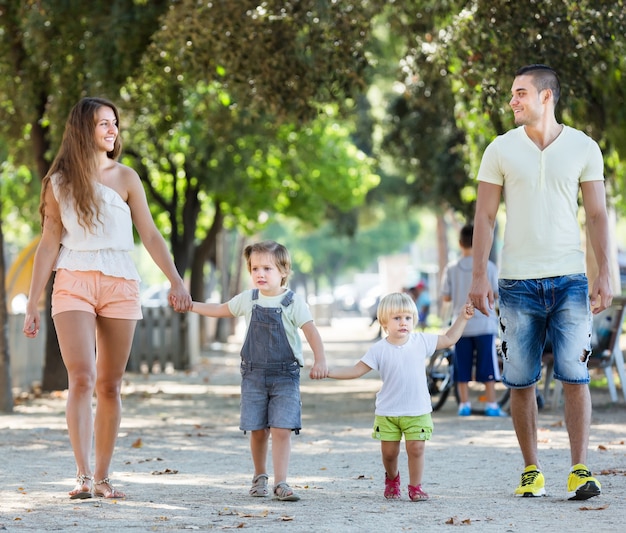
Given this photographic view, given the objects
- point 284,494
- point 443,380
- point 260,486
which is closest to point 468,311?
point 284,494

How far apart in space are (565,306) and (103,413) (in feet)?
8.30

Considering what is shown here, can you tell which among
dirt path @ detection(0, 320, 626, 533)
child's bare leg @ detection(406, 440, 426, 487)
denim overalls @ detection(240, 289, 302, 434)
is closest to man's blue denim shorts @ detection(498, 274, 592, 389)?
child's bare leg @ detection(406, 440, 426, 487)

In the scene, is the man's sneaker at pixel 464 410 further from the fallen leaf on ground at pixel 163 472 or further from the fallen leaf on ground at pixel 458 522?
the fallen leaf on ground at pixel 458 522

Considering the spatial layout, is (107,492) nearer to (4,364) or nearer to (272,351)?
(272,351)

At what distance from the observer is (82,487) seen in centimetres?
664

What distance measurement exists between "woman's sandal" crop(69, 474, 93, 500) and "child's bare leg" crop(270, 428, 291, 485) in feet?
3.24

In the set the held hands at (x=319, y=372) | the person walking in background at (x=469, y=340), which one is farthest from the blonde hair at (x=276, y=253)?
the person walking in background at (x=469, y=340)

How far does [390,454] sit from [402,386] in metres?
0.37

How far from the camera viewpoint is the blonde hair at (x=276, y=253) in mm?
6742

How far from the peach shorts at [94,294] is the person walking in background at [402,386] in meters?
1.17

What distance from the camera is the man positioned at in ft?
21.4

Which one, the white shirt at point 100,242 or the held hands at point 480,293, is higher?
the white shirt at point 100,242

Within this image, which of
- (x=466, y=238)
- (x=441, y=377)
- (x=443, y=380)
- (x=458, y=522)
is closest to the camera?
(x=458, y=522)

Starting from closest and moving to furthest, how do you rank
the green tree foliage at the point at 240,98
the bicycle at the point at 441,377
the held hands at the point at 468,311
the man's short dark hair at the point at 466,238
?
the held hands at the point at 468,311, the man's short dark hair at the point at 466,238, the green tree foliage at the point at 240,98, the bicycle at the point at 441,377
